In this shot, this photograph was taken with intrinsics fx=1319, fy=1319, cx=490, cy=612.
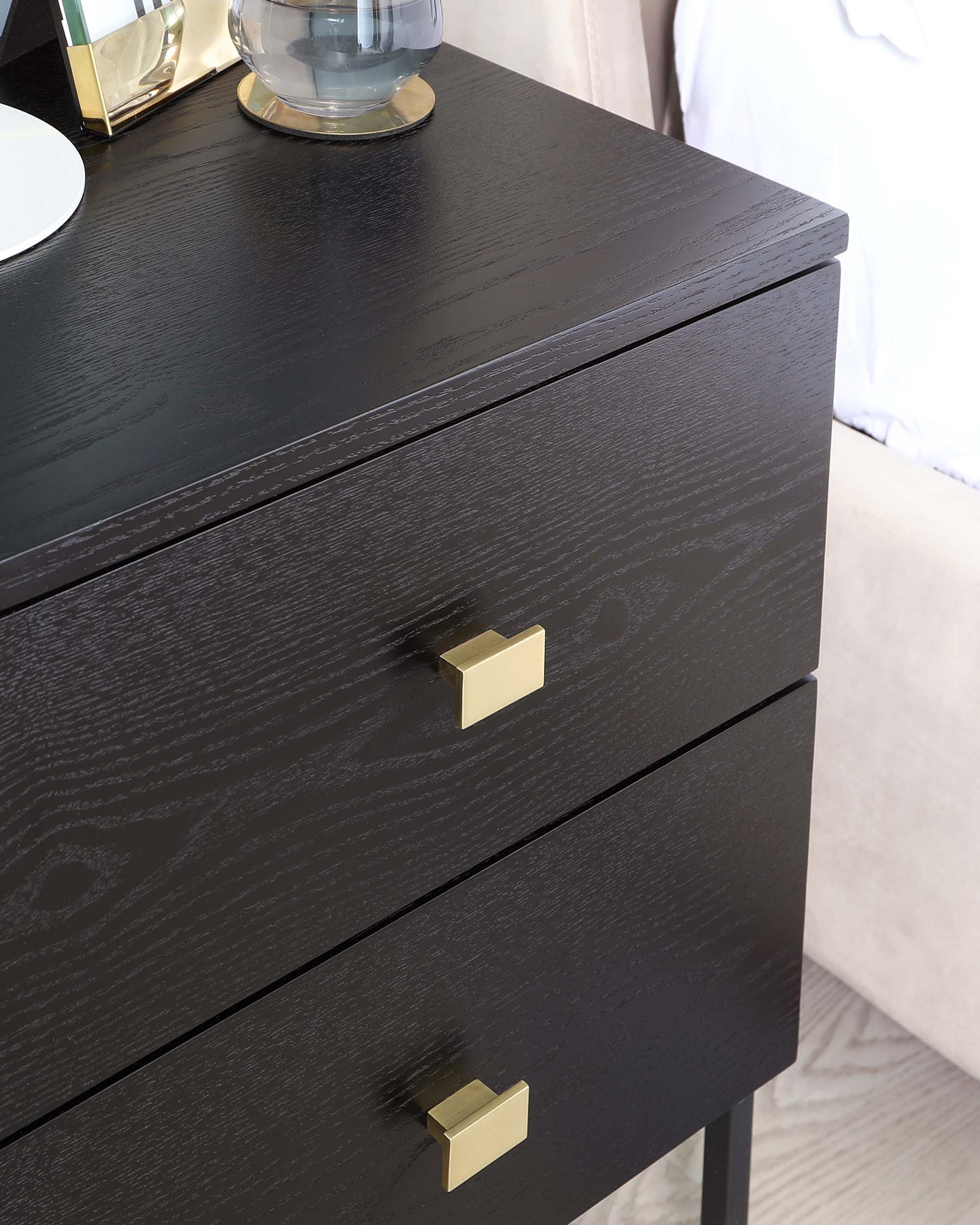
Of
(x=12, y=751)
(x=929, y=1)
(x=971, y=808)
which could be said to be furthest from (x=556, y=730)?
(x=929, y=1)

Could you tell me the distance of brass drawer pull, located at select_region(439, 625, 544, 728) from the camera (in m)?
0.48

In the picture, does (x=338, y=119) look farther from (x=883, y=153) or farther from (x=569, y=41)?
(x=883, y=153)

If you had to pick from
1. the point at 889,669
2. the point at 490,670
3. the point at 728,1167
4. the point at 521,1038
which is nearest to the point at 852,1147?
the point at 728,1167

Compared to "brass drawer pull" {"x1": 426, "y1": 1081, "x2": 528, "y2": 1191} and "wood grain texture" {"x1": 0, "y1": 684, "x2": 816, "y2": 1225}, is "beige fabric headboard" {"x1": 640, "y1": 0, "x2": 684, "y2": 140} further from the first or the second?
"brass drawer pull" {"x1": 426, "y1": 1081, "x2": 528, "y2": 1191}

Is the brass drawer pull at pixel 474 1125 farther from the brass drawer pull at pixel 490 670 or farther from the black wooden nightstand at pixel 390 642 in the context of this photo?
the brass drawer pull at pixel 490 670

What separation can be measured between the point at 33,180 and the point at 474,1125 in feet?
1.44

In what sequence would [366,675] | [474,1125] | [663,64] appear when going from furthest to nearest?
[663,64], [474,1125], [366,675]

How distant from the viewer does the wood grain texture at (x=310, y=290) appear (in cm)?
41

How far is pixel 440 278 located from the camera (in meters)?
0.50

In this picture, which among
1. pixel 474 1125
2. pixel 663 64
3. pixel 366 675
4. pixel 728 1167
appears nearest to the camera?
pixel 366 675

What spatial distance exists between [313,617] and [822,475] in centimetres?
26

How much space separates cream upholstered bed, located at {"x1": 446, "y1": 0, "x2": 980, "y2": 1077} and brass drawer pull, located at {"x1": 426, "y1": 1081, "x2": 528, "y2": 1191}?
39 centimetres

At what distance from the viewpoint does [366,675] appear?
465mm

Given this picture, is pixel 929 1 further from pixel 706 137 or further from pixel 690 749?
pixel 690 749
